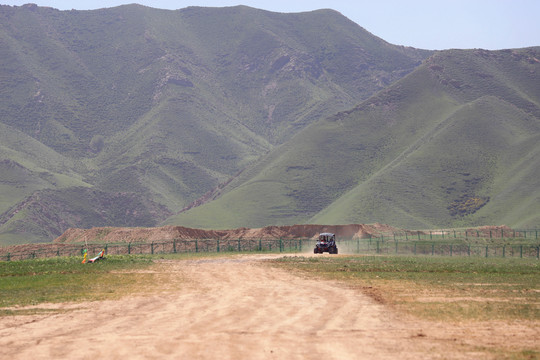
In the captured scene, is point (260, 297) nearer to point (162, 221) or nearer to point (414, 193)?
point (414, 193)

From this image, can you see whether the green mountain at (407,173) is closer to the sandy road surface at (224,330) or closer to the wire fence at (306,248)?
the wire fence at (306,248)

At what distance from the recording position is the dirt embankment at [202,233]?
9606 cm

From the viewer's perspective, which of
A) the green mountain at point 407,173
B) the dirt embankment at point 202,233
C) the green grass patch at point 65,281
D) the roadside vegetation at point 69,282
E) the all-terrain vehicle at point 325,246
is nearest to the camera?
the roadside vegetation at point 69,282

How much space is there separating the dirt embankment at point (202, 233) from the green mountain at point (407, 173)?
2395cm

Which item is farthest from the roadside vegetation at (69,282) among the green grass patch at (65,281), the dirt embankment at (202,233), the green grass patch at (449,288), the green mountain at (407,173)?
the green mountain at (407,173)

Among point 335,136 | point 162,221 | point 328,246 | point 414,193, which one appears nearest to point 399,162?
point 414,193

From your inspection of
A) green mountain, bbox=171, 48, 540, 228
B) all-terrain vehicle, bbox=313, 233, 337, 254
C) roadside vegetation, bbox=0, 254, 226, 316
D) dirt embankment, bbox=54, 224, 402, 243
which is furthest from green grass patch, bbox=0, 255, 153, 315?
green mountain, bbox=171, 48, 540, 228

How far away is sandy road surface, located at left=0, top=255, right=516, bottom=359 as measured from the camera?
1627cm

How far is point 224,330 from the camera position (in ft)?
63.1

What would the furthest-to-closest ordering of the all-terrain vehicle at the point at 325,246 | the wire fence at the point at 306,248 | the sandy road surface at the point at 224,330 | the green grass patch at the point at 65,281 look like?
the wire fence at the point at 306,248 → the all-terrain vehicle at the point at 325,246 → the green grass patch at the point at 65,281 → the sandy road surface at the point at 224,330

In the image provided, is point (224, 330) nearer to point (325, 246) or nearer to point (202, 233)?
point (325, 246)

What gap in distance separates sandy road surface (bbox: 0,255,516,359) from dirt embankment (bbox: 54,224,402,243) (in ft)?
217

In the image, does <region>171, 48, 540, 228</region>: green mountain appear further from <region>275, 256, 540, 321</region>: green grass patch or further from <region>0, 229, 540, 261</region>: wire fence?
<region>275, 256, 540, 321</region>: green grass patch

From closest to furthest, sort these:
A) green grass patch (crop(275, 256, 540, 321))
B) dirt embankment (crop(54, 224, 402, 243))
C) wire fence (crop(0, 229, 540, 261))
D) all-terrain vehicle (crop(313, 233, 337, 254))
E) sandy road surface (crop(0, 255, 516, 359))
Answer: sandy road surface (crop(0, 255, 516, 359))
green grass patch (crop(275, 256, 540, 321))
all-terrain vehicle (crop(313, 233, 337, 254))
wire fence (crop(0, 229, 540, 261))
dirt embankment (crop(54, 224, 402, 243))
